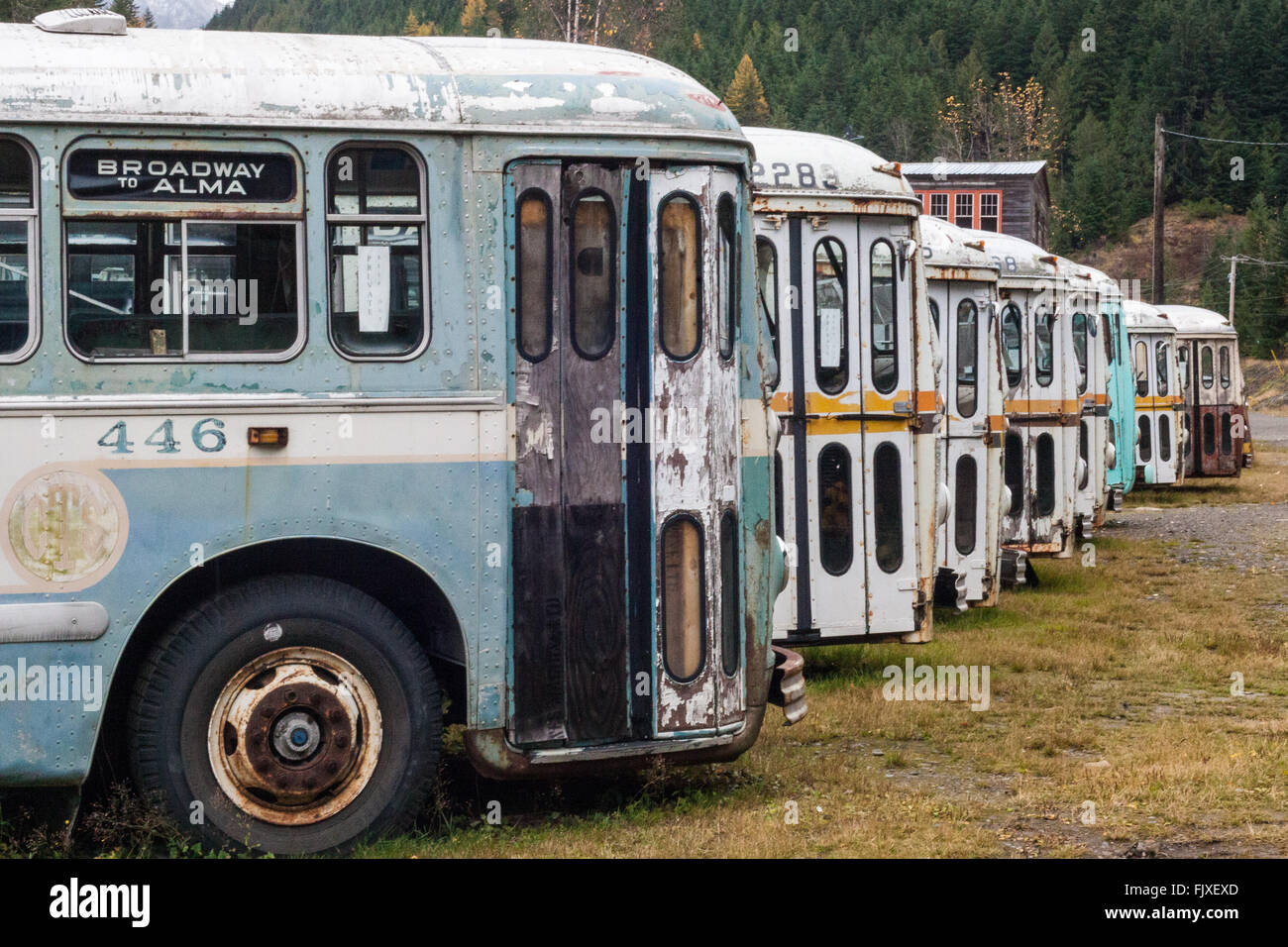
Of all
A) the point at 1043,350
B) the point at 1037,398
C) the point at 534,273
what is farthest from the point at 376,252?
the point at 1043,350

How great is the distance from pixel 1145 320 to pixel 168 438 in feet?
81.3

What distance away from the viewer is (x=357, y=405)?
6.59 m

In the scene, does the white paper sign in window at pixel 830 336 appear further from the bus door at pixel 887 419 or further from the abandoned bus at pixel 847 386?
the bus door at pixel 887 419

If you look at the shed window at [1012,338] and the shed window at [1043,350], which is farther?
the shed window at [1043,350]

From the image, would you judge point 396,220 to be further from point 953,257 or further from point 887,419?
point 953,257

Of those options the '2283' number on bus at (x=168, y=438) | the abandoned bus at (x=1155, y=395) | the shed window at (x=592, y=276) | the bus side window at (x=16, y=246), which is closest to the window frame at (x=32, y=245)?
the bus side window at (x=16, y=246)

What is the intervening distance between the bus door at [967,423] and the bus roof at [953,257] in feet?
0.53

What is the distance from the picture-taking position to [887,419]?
35.9ft

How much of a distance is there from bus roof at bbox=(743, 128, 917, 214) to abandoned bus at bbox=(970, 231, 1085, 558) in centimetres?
527

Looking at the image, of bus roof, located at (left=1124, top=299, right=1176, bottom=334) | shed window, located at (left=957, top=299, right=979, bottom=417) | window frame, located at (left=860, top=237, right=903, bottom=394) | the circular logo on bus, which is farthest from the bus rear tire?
bus roof, located at (left=1124, top=299, right=1176, bottom=334)

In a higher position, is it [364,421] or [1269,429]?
[1269,429]

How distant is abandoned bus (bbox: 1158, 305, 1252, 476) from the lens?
30922 mm

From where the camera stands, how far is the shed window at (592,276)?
692 centimetres

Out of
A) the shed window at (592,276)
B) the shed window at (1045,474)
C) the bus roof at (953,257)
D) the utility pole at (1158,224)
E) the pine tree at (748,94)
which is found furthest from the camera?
the pine tree at (748,94)
